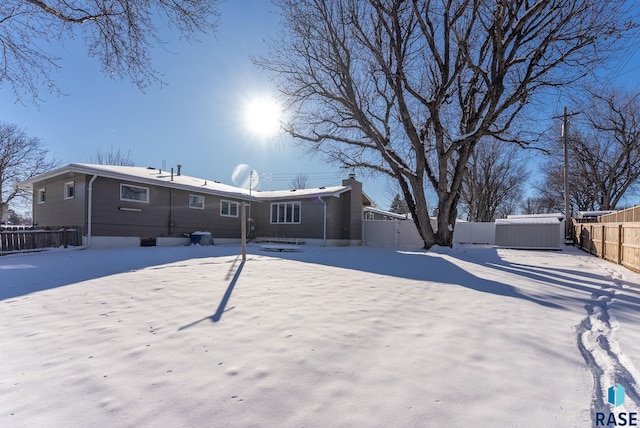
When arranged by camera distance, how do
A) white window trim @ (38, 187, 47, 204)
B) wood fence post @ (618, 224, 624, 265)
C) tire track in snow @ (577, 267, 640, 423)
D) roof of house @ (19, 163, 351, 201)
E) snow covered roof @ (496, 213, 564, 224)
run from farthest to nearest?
snow covered roof @ (496, 213, 564, 224) → white window trim @ (38, 187, 47, 204) → roof of house @ (19, 163, 351, 201) → wood fence post @ (618, 224, 624, 265) → tire track in snow @ (577, 267, 640, 423)

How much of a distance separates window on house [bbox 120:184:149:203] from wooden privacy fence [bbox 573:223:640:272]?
16.6 metres

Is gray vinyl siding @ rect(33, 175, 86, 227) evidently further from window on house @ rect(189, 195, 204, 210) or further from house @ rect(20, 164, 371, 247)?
window on house @ rect(189, 195, 204, 210)

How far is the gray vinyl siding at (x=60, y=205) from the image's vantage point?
12.4 meters

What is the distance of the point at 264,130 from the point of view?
1559 centimetres

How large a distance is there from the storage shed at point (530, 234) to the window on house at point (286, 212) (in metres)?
12.0

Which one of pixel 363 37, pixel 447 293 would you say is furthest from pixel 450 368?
pixel 363 37

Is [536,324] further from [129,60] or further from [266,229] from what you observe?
[266,229]

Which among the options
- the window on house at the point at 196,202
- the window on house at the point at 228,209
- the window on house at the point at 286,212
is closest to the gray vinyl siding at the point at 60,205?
the window on house at the point at 196,202

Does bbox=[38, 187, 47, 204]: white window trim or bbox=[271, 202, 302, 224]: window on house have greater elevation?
bbox=[38, 187, 47, 204]: white window trim

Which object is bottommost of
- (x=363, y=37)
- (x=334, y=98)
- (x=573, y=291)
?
(x=573, y=291)

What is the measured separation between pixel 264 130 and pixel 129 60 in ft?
27.9

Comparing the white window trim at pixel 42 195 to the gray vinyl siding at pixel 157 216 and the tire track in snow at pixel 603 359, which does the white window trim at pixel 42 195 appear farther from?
the tire track in snow at pixel 603 359

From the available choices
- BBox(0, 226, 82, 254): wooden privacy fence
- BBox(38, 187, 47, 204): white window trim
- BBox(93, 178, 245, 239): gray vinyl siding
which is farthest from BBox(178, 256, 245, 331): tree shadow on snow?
BBox(38, 187, 47, 204): white window trim

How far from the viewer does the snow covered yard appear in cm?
192
